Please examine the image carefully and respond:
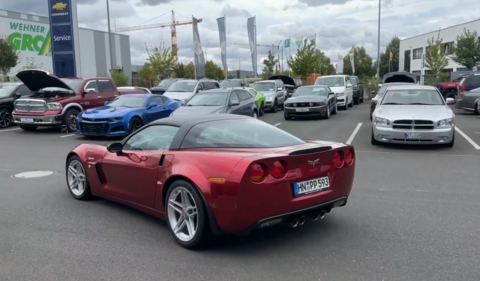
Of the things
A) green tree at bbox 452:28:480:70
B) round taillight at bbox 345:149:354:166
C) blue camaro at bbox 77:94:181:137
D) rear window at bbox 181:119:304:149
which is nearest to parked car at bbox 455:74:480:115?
blue camaro at bbox 77:94:181:137

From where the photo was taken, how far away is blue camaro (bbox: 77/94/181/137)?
13.5 m

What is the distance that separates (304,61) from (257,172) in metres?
45.1

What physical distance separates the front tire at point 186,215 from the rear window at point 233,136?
510 mm

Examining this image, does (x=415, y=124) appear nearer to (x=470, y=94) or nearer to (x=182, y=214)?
(x=182, y=214)

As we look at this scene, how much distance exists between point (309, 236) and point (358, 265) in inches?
33.7

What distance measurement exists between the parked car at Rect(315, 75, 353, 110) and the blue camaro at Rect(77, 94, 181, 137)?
11.3 meters

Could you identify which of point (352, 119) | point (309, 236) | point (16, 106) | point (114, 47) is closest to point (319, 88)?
point (352, 119)

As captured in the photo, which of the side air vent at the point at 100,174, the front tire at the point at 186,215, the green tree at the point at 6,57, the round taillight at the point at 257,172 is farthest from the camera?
the green tree at the point at 6,57

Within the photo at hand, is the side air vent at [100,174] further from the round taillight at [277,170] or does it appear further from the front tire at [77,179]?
the round taillight at [277,170]

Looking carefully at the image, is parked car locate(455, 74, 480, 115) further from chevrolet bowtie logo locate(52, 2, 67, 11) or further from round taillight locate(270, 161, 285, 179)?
chevrolet bowtie logo locate(52, 2, 67, 11)

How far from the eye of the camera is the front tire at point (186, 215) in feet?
14.5

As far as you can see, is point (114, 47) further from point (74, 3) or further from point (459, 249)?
point (459, 249)

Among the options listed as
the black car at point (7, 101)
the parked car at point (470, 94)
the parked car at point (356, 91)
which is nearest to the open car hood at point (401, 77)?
the parked car at point (356, 91)

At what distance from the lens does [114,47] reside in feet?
249
